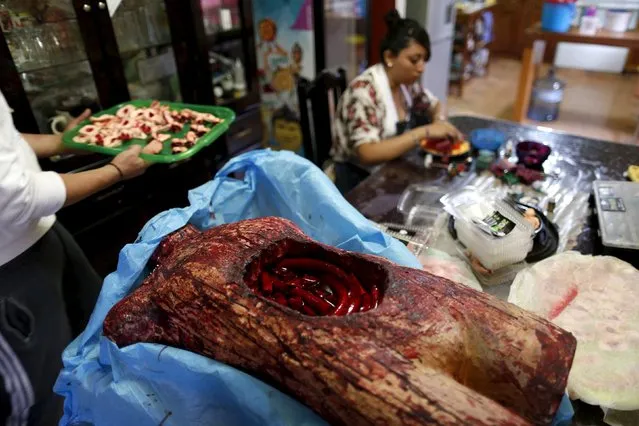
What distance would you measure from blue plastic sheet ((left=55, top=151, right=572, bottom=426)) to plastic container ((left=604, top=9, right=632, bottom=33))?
10.8 ft

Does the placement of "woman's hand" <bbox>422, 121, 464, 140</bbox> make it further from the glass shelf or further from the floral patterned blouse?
the glass shelf

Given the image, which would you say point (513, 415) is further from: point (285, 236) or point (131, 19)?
point (131, 19)

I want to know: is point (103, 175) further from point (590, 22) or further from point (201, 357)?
point (590, 22)

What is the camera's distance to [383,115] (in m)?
1.94

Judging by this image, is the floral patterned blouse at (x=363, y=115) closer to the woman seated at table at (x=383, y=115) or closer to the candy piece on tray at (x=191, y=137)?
the woman seated at table at (x=383, y=115)

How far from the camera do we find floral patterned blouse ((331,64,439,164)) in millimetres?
1826

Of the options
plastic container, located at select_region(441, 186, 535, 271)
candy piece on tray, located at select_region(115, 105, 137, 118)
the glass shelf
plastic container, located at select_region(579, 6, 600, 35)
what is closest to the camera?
plastic container, located at select_region(441, 186, 535, 271)

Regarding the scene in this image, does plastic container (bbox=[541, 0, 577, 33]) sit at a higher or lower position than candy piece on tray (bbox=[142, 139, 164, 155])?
higher

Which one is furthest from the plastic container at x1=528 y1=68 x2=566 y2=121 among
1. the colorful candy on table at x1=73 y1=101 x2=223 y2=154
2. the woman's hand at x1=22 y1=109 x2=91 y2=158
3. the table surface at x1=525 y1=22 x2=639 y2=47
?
the woman's hand at x1=22 y1=109 x2=91 y2=158

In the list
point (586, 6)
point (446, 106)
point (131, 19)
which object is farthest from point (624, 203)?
point (446, 106)

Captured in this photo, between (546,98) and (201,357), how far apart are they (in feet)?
13.9

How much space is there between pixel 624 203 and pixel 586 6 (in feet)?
9.65

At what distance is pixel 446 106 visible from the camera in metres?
4.52

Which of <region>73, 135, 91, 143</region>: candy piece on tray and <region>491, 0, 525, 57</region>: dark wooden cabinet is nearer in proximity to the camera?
<region>73, 135, 91, 143</region>: candy piece on tray
